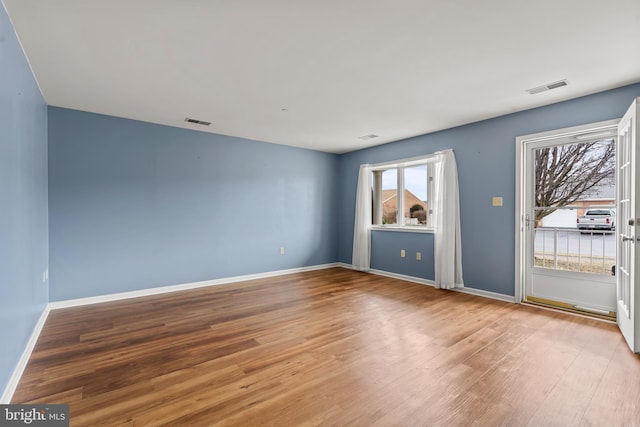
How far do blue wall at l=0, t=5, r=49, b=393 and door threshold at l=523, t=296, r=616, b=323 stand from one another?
4.94 metres

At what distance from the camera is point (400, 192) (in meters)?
5.59

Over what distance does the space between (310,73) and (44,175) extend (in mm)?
3227

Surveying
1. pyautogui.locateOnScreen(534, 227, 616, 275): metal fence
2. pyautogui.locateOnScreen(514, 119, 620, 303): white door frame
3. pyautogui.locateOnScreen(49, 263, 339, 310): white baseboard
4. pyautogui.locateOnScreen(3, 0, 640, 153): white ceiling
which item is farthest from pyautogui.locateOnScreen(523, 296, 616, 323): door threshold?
pyautogui.locateOnScreen(49, 263, 339, 310): white baseboard

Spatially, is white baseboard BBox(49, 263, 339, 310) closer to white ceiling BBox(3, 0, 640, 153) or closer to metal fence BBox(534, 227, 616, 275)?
white ceiling BBox(3, 0, 640, 153)

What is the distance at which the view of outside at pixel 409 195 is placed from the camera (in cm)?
522

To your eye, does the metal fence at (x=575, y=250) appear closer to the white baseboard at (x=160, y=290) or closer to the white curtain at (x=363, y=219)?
the white curtain at (x=363, y=219)

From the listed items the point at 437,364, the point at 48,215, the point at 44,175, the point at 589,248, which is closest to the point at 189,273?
the point at 48,215

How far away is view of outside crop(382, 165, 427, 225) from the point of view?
17.1ft

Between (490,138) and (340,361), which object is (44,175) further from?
(490,138)

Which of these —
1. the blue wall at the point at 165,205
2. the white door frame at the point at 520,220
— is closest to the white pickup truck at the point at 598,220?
the white door frame at the point at 520,220

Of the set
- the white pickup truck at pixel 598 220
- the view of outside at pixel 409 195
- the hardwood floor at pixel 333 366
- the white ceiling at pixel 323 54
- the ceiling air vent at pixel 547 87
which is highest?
the white ceiling at pixel 323 54

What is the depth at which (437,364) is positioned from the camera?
7.47 feet

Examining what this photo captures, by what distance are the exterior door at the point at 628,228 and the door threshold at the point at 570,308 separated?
Answer: 295mm

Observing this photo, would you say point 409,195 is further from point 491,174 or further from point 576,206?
point 576,206
